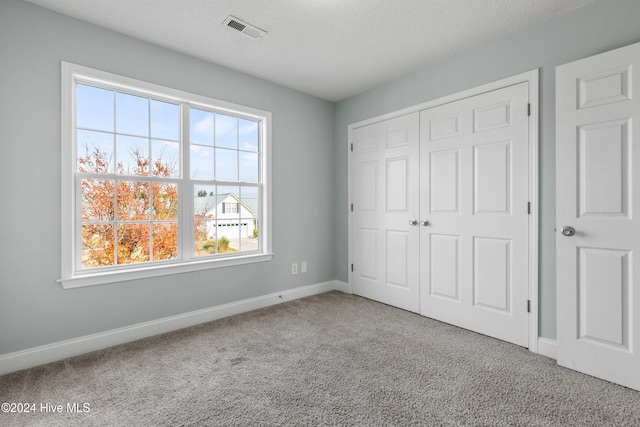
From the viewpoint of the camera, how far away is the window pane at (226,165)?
10.5ft

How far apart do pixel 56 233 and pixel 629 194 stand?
393 centimetres

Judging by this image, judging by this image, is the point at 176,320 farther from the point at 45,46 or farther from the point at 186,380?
the point at 45,46

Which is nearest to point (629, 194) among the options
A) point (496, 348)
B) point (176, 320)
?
point (496, 348)

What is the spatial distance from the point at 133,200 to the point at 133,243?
1.25 feet

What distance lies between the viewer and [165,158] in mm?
2855

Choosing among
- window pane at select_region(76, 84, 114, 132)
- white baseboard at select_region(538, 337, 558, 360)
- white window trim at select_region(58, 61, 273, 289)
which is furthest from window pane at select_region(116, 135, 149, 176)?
white baseboard at select_region(538, 337, 558, 360)

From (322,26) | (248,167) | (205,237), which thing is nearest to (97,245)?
(205,237)

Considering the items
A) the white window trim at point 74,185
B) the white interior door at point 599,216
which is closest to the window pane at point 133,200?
the white window trim at point 74,185

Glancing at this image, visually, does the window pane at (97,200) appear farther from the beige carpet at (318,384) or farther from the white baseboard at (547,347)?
the white baseboard at (547,347)

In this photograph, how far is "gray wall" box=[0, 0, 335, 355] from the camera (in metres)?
2.08

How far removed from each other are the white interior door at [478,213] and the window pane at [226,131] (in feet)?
6.57

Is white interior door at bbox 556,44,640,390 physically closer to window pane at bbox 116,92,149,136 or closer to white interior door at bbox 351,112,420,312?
white interior door at bbox 351,112,420,312

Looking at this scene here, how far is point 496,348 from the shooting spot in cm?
243

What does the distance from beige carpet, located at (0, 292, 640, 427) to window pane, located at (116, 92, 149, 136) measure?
72.0 inches
